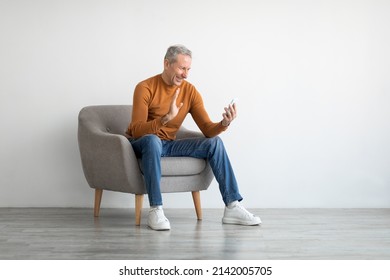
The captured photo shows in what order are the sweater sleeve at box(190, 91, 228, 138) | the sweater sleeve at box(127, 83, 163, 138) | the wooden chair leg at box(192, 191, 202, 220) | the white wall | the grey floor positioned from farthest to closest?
the white wall < the wooden chair leg at box(192, 191, 202, 220) < the sweater sleeve at box(190, 91, 228, 138) < the sweater sleeve at box(127, 83, 163, 138) < the grey floor

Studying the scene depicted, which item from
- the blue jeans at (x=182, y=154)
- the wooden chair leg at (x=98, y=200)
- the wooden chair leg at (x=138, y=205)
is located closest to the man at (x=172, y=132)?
the blue jeans at (x=182, y=154)

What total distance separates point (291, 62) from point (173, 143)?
1.25 m

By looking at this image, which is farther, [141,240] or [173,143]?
[173,143]

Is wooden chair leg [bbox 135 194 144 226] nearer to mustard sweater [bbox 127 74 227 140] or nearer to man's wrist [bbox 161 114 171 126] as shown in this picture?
mustard sweater [bbox 127 74 227 140]

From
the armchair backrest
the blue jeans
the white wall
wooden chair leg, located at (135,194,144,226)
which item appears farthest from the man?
the white wall

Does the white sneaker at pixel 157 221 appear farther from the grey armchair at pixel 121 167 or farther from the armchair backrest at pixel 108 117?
the armchair backrest at pixel 108 117

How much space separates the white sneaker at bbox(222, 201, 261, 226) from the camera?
4.34 meters

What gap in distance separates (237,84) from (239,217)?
123cm

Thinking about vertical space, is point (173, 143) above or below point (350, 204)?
above

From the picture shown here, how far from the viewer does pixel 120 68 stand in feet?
17.1

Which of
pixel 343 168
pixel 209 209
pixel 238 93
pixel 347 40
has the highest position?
pixel 347 40

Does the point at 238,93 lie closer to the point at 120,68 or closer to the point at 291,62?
the point at 291,62

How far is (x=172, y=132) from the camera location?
4543 mm
